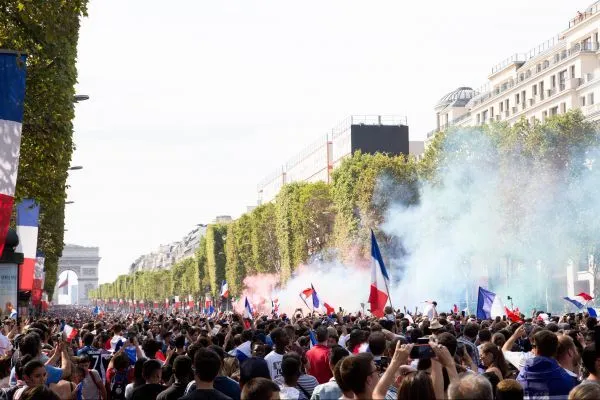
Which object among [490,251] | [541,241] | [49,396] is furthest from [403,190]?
[49,396]

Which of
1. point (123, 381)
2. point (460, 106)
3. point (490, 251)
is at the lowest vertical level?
point (123, 381)

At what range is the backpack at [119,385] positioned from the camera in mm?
13422

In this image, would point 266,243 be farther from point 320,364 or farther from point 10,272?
point 320,364

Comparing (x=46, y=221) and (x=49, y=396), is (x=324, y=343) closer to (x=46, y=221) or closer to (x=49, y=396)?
(x=49, y=396)

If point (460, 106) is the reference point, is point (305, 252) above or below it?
below

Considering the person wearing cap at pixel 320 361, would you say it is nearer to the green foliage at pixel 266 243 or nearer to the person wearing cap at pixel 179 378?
the person wearing cap at pixel 179 378

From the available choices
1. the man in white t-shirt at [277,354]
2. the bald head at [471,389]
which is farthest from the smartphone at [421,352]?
the man in white t-shirt at [277,354]

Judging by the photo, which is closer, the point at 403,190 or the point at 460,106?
the point at 403,190

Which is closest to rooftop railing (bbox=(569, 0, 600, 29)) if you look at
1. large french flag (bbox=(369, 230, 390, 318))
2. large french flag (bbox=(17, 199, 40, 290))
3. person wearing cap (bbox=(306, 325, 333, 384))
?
large french flag (bbox=(17, 199, 40, 290))

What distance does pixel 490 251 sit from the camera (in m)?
68.9

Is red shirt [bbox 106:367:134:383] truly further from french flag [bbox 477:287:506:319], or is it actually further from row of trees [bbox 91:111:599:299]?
row of trees [bbox 91:111:599:299]

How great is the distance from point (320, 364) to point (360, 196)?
208 ft

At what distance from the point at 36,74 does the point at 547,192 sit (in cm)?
4228

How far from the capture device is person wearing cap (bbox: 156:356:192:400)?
33.9ft
